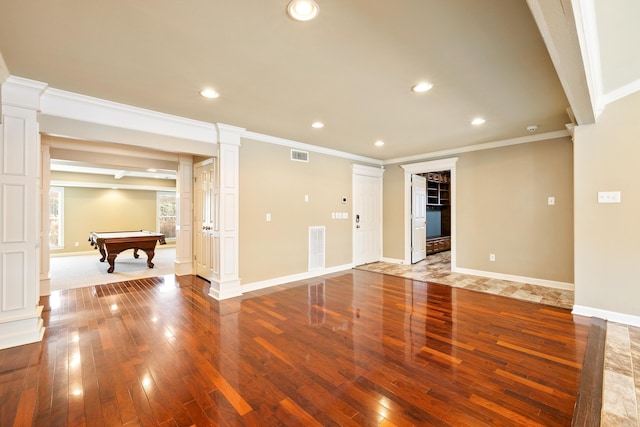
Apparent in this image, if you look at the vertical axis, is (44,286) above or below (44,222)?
below

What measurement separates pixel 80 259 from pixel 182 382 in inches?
307

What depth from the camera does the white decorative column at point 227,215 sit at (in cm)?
402

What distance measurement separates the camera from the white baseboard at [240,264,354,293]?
4375mm

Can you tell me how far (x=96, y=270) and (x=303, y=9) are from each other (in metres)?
6.87

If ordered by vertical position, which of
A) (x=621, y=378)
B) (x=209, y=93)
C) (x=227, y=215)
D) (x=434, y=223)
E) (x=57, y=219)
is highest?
(x=209, y=93)

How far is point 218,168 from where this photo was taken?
4.09m

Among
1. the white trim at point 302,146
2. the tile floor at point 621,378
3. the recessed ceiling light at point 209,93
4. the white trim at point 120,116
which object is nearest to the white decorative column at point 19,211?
the white trim at point 120,116

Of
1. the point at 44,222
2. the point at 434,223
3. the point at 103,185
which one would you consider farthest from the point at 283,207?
the point at 103,185

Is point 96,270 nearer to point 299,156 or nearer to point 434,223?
point 299,156

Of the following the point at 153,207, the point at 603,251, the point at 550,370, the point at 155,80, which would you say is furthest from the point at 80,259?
the point at 603,251

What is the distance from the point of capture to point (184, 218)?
556 centimetres

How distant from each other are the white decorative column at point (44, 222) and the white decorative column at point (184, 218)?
1845 mm

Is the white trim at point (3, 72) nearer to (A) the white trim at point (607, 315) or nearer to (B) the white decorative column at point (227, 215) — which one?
(B) the white decorative column at point (227, 215)

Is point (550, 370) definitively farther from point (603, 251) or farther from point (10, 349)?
point (10, 349)
